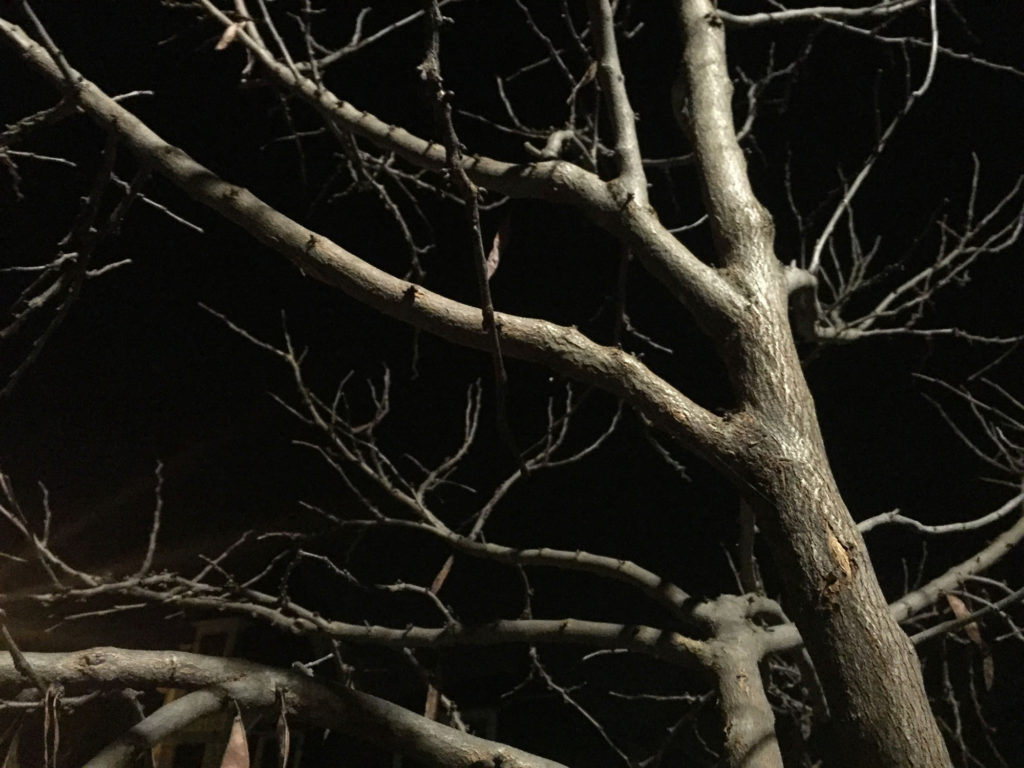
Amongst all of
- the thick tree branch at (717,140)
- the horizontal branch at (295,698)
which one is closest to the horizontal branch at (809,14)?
the thick tree branch at (717,140)

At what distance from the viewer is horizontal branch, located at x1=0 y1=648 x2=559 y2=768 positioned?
225 cm

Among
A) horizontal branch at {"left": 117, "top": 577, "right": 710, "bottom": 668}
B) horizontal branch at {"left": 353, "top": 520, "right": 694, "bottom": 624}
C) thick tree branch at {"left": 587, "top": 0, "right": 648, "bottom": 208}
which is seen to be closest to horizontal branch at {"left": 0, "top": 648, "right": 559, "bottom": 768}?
horizontal branch at {"left": 117, "top": 577, "right": 710, "bottom": 668}

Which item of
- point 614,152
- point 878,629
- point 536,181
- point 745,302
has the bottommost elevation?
point 878,629

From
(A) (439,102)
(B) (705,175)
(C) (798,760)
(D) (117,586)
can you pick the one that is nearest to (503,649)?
(C) (798,760)

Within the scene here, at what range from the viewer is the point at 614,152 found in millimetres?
2914

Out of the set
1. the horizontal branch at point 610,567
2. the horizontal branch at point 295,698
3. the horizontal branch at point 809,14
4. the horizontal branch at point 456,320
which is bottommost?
the horizontal branch at point 295,698

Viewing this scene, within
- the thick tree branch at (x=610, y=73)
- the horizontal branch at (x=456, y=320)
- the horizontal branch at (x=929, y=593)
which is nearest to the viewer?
the horizontal branch at (x=456, y=320)

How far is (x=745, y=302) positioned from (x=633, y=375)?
0.51 m

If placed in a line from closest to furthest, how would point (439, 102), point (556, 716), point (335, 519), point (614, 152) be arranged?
point (439, 102)
point (614, 152)
point (335, 519)
point (556, 716)

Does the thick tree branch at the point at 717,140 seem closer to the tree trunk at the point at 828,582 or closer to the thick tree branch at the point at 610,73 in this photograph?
the thick tree branch at the point at 610,73

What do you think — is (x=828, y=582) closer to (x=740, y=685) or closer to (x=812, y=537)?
(x=812, y=537)

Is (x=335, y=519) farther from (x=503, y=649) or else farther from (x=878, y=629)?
(x=503, y=649)

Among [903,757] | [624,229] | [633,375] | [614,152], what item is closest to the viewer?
[903,757]

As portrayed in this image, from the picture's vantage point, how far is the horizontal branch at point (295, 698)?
2252mm
